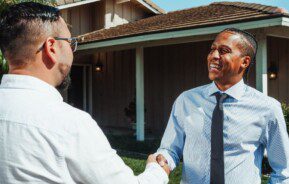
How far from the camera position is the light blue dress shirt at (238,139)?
267cm

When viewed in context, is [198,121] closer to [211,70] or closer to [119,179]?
[211,70]

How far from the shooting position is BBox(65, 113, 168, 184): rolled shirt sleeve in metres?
1.50

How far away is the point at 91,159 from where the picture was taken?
1.52 m

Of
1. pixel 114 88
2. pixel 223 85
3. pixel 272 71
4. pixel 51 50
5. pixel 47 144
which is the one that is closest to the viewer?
pixel 47 144

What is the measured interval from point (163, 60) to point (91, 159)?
1303cm

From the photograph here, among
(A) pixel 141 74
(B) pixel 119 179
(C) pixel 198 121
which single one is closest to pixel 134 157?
(A) pixel 141 74

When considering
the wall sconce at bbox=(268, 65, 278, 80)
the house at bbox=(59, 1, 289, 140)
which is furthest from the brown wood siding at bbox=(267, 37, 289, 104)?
the wall sconce at bbox=(268, 65, 278, 80)

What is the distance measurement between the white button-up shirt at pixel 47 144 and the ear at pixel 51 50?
0.18 metres

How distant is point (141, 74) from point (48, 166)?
10.6 m

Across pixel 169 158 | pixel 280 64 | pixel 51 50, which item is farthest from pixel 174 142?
pixel 280 64

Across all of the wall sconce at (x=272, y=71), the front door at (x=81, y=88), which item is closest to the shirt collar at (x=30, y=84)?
the wall sconce at (x=272, y=71)

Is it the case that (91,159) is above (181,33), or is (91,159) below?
below

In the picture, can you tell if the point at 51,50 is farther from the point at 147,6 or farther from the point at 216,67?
the point at 147,6

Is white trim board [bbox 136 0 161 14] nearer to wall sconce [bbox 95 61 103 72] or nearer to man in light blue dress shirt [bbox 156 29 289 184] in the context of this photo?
wall sconce [bbox 95 61 103 72]
